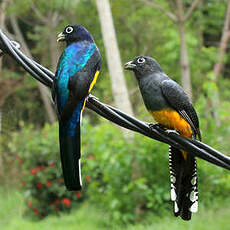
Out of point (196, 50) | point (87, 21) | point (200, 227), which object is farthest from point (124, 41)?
point (200, 227)

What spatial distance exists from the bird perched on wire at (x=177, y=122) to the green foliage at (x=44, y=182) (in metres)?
5.24

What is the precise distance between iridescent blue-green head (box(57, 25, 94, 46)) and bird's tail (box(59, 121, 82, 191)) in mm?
561

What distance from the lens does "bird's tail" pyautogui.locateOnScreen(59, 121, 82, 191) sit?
5.30 feet

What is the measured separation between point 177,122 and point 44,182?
5.42 metres

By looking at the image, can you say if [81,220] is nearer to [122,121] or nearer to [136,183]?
[136,183]

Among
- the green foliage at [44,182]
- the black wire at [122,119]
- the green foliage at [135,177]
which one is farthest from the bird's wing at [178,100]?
the green foliage at [44,182]

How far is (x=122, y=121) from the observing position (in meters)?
1.77

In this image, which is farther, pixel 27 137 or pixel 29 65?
pixel 27 137

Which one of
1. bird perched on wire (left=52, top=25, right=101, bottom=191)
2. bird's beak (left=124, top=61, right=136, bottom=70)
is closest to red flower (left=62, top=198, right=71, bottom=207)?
bird's beak (left=124, top=61, right=136, bottom=70)

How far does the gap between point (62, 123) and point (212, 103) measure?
13.6ft

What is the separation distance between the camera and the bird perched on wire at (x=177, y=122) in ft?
7.68

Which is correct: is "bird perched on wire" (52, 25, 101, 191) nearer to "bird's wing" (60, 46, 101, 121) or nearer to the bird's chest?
"bird's wing" (60, 46, 101, 121)

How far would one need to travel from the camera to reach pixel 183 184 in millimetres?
2375

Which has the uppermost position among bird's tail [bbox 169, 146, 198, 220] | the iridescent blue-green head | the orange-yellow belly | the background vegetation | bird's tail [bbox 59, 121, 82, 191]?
the iridescent blue-green head
